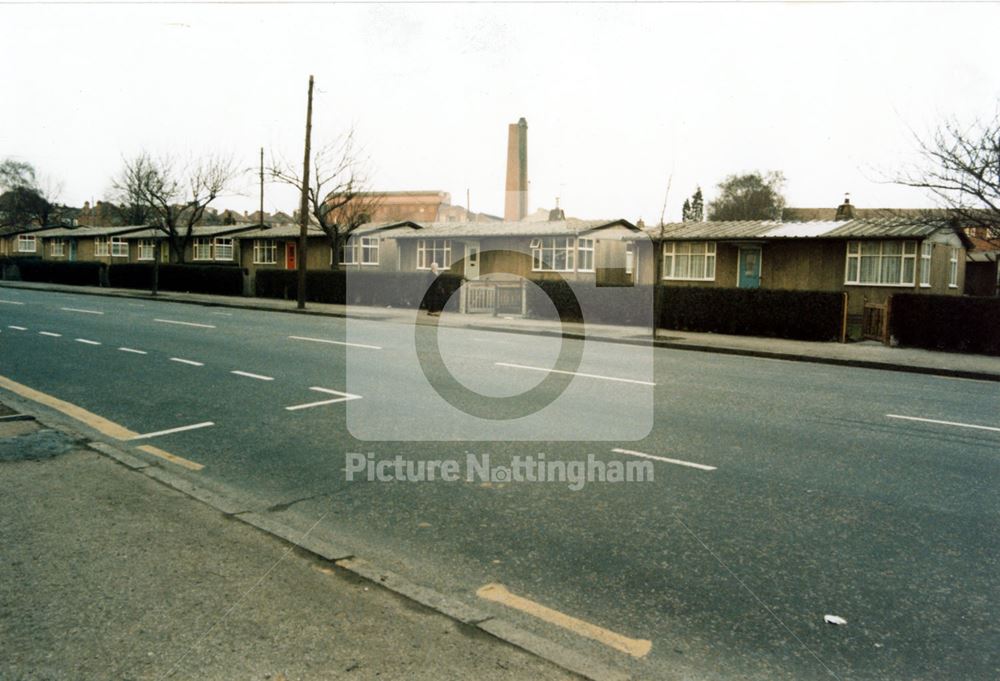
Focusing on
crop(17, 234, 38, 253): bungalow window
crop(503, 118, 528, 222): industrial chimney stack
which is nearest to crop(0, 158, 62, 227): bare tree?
crop(17, 234, 38, 253): bungalow window

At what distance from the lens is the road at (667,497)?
3.72 metres

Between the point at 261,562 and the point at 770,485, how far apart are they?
161 inches

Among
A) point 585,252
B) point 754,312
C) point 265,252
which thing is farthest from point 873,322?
point 265,252

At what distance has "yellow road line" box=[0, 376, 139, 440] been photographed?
7585 mm

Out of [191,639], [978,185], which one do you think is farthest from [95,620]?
[978,185]

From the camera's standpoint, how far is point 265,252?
46.9 metres

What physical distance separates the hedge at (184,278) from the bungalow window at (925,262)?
98.7 ft

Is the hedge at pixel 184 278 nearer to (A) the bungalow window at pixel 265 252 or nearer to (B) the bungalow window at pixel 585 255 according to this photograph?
(A) the bungalow window at pixel 265 252

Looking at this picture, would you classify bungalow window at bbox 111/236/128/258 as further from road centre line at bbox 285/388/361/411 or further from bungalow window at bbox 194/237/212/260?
road centre line at bbox 285/388/361/411

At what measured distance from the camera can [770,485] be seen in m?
6.10

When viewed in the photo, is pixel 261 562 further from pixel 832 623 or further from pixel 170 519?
pixel 832 623

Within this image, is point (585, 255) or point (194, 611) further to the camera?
point (585, 255)

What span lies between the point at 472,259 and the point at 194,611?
34.2m

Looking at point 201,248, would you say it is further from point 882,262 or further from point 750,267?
point 882,262
